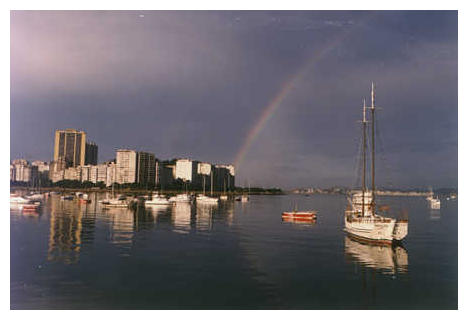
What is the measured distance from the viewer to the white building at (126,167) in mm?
108750

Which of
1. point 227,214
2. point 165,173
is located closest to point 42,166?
point 165,173

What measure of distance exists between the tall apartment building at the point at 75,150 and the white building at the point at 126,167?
256 inches

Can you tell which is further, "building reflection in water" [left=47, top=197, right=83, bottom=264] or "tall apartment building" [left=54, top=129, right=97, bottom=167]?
"tall apartment building" [left=54, top=129, right=97, bottom=167]

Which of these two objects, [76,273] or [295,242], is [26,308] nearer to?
[76,273]

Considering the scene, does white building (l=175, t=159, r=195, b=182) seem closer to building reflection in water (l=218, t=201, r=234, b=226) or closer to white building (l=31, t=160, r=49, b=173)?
white building (l=31, t=160, r=49, b=173)

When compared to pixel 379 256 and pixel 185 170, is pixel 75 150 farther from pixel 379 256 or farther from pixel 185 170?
pixel 379 256

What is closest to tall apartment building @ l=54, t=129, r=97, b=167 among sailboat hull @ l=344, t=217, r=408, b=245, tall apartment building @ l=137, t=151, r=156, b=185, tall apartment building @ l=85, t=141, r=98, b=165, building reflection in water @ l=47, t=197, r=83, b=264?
tall apartment building @ l=85, t=141, r=98, b=165

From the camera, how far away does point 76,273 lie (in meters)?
15.5

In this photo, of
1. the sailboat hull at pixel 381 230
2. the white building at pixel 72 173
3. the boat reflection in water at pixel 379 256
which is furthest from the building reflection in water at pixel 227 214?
the white building at pixel 72 173

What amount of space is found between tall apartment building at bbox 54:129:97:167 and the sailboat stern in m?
68.7

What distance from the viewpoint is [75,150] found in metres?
95.0

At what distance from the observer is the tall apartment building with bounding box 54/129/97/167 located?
8412cm

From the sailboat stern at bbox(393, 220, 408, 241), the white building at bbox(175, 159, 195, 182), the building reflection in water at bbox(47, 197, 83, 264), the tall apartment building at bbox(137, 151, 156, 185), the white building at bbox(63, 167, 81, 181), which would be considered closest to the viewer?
the building reflection in water at bbox(47, 197, 83, 264)
